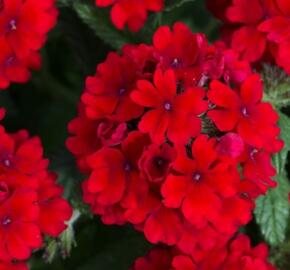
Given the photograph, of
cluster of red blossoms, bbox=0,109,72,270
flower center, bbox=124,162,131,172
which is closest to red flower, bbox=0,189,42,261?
cluster of red blossoms, bbox=0,109,72,270

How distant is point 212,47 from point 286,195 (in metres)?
0.35

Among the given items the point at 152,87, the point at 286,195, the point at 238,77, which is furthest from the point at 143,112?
the point at 286,195

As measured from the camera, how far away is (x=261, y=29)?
136cm

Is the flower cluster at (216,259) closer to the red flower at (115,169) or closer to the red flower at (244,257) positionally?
the red flower at (244,257)

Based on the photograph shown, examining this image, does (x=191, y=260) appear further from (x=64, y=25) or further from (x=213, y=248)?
(x=64, y=25)

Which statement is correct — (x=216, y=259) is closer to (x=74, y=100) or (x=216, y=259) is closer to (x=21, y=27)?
(x=21, y=27)

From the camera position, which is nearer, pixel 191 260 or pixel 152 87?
pixel 152 87

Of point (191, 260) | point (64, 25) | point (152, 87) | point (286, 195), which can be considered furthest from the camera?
point (64, 25)

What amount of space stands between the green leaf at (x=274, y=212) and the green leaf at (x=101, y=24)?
0.38 meters

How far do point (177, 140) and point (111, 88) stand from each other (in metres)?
0.16

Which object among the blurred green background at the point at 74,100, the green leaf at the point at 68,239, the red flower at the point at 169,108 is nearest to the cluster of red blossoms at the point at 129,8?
the blurred green background at the point at 74,100

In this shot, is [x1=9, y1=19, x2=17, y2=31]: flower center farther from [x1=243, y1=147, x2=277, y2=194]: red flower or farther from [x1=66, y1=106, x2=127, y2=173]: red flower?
[x1=243, y1=147, x2=277, y2=194]: red flower

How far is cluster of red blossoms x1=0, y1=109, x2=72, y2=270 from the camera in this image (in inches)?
49.5

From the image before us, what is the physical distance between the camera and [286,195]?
1.52 metres
